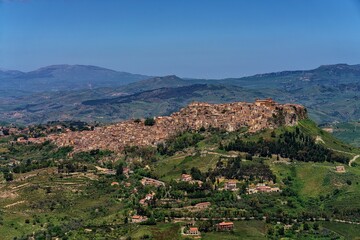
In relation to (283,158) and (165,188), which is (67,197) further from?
(283,158)

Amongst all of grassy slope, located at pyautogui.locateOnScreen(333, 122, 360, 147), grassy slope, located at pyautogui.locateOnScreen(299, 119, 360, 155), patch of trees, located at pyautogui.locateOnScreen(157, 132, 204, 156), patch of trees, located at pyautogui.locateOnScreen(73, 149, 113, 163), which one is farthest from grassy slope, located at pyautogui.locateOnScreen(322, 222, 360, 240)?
grassy slope, located at pyautogui.locateOnScreen(333, 122, 360, 147)

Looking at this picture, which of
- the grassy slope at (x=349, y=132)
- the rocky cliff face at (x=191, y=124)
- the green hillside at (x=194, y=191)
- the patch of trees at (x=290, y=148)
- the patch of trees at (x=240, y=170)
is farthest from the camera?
the grassy slope at (x=349, y=132)

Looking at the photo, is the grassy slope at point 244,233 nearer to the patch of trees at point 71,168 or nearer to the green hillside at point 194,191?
the green hillside at point 194,191

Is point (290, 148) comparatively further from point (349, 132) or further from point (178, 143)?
point (349, 132)

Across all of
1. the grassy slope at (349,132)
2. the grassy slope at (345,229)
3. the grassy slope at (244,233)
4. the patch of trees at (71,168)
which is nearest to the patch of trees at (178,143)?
the patch of trees at (71,168)

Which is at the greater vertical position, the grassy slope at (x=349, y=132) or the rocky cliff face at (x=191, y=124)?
the rocky cliff face at (x=191, y=124)

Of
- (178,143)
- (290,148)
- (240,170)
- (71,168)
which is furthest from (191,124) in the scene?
(71,168)

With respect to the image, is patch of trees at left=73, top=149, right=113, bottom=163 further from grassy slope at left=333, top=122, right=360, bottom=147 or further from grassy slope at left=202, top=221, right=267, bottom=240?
grassy slope at left=333, top=122, right=360, bottom=147
